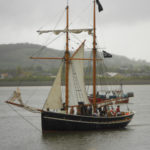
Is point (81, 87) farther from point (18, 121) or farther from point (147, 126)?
point (18, 121)

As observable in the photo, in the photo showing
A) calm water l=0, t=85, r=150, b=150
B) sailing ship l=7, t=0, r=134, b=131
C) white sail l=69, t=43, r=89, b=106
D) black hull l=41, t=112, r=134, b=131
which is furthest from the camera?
white sail l=69, t=43, r=89, b=106

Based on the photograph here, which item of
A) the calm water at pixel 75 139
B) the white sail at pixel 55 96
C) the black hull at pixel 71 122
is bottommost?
the calm water at pixel 75 139

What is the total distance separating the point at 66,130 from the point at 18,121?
55.2 feet

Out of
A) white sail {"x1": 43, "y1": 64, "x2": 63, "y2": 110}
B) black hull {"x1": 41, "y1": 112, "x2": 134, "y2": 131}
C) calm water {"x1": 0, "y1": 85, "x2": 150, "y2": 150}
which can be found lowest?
calm water {"x1": 0, "y1": 85, "x2": 150, "y2": 150}

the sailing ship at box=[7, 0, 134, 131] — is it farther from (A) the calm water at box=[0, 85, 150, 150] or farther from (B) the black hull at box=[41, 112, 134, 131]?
(A) the calm water at box=[0, 85, 150, 150]

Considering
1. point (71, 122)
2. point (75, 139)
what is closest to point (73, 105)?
point (71, 122)

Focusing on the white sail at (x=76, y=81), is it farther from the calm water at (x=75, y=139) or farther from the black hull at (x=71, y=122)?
the calm water at (x=75, y=139)

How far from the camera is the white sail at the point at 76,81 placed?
4300 centimetres

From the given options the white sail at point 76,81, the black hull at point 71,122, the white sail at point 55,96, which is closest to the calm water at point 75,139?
the black hull at point 71,122

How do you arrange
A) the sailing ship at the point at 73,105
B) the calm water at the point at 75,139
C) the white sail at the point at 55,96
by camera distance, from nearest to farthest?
1. the calm water at the point at 75,139
2. the sailing ship at the point at 73,105
3. the white sail at the point at 55,96

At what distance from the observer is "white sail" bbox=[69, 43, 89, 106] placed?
43.0 meters

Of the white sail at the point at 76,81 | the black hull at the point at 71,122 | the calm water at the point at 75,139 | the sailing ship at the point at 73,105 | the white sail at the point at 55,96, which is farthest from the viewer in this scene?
the white sail at the point at 76,81

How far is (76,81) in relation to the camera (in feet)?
142

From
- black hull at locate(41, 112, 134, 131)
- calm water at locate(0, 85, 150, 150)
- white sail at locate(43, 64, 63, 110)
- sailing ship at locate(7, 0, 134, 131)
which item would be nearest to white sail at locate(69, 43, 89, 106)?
sailing ship at locate(7, 0, 134, 131)
